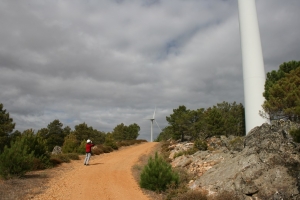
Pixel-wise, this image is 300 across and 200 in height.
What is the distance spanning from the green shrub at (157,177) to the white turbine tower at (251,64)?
559 inches

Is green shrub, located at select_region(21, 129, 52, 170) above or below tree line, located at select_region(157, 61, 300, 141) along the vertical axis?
below

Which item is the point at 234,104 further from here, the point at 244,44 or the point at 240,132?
Result: the point at 244,44

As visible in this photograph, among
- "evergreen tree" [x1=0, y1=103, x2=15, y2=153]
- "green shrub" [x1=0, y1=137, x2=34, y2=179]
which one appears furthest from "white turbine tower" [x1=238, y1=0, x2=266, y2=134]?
"evergreen tree" [x1=0, y1=103, x2=15, y2=153]

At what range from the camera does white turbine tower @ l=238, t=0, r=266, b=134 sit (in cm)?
2481

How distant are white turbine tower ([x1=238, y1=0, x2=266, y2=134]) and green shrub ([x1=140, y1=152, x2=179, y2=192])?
14.2 meters

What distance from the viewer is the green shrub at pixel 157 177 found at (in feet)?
43.4

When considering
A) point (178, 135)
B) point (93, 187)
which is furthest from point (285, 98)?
point (178, 135)

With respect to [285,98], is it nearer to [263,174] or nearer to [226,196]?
[263,174]

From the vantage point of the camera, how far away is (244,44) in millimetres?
27219

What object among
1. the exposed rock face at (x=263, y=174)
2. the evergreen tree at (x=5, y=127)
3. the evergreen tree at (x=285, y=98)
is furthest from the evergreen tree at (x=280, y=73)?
the evergreen tree at (x=5, y=127)

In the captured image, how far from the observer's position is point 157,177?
44.3ft

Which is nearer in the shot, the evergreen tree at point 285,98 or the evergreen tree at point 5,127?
the evergreen tree at point 285,98

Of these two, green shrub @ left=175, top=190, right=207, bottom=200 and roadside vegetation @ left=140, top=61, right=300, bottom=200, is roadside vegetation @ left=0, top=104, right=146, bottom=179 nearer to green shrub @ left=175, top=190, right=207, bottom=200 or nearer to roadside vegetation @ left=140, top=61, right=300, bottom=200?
roadside vegetation @ left=140, top=61, right=300, bottom=200

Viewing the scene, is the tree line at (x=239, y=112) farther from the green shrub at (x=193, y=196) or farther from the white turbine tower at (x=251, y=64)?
the green shrub at (x=193, y=196)
